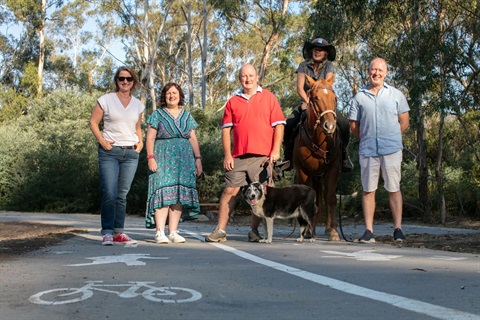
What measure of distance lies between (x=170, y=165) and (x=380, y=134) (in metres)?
2.86

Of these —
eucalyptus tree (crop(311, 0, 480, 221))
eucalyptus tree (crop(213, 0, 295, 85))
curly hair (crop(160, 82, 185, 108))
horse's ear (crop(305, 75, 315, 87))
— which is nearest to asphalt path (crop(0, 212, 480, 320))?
curly hair (crop(160, 82, 185, 108))

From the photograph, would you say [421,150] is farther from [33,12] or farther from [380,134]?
[33,12]

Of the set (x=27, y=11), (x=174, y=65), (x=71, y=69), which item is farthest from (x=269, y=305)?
(x=71, y=69)

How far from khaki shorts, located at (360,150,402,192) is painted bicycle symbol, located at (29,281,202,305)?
533 centimetres

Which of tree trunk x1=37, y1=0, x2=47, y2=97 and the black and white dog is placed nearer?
the black and white dog

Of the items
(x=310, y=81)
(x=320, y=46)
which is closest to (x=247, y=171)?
(x=310, y=81)

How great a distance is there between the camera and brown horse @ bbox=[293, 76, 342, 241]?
10.3 meters

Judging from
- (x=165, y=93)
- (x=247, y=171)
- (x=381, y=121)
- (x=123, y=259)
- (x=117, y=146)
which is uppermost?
(x=165, y=93)

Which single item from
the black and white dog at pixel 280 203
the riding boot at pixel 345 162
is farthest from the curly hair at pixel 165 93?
the riding boot at pixel 345 162

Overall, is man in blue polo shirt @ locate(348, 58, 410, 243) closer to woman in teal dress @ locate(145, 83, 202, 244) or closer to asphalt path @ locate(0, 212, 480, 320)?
A: asphalt path @ locate(0, 212, 480, 320)

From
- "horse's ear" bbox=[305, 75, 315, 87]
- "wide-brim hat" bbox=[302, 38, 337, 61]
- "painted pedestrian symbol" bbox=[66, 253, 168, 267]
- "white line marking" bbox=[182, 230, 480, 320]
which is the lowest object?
"white line marking" bbox=[182, 230, 480, 320]

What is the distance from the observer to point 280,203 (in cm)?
1020

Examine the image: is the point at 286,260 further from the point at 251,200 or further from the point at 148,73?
the point at 148,73

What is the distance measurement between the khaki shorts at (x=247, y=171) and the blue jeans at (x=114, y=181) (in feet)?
4.41
